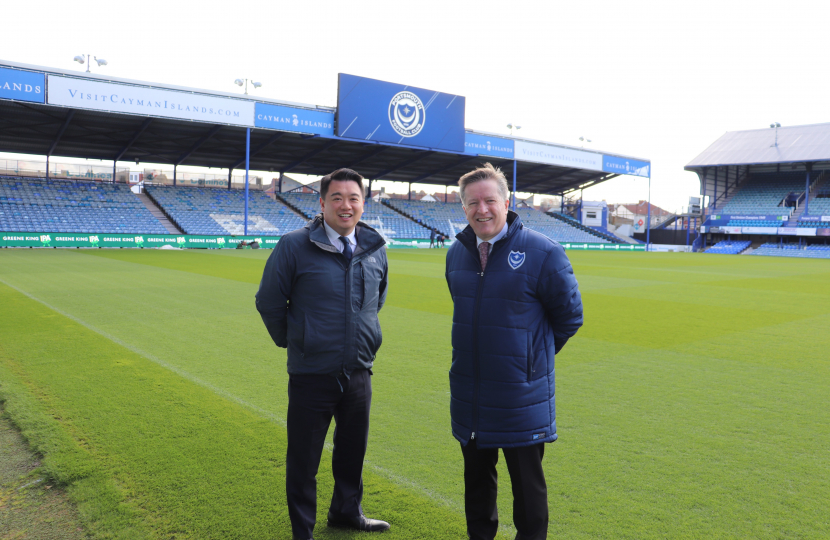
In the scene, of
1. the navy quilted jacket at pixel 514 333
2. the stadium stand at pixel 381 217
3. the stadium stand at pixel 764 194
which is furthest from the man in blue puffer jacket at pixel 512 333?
the stadium stand at pixel 764 194

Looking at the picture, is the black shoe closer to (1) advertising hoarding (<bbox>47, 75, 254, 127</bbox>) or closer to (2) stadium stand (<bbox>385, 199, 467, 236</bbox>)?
(1) advertising hoarding (<bbox>47, 75, 254, 127</bbox>)

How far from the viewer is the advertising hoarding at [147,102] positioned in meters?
26.5

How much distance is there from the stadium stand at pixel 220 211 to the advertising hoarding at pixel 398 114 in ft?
29.3

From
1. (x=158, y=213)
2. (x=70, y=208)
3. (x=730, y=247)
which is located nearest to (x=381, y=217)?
(x=158, y=213)

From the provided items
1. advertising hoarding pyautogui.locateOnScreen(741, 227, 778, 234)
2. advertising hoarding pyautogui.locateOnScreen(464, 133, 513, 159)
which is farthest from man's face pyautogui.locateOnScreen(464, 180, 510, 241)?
advertising hoarding pyautogui.locateOnScreen(741, 227, 778, 234)

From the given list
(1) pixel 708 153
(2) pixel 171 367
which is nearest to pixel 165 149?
(2) pixel 171 367

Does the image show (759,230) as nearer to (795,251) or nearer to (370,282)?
(795,251)

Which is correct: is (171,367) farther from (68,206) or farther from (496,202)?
(68,206)

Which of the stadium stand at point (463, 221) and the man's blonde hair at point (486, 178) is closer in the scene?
the man's blonde hair at point (486, 178)

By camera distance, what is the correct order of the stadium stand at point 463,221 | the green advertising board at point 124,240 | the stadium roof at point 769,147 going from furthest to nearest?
the stadium stand at point 463,221, the stadium roof at point 769,147, the green advertising board at point 124,240

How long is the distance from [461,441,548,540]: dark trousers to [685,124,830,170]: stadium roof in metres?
57.0

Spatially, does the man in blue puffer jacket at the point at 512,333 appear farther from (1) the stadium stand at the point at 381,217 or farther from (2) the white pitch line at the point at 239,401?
(1) the stadium stand at the point at 381,217

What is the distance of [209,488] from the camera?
11.3ft

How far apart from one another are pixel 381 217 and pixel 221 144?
1408 centimetres
